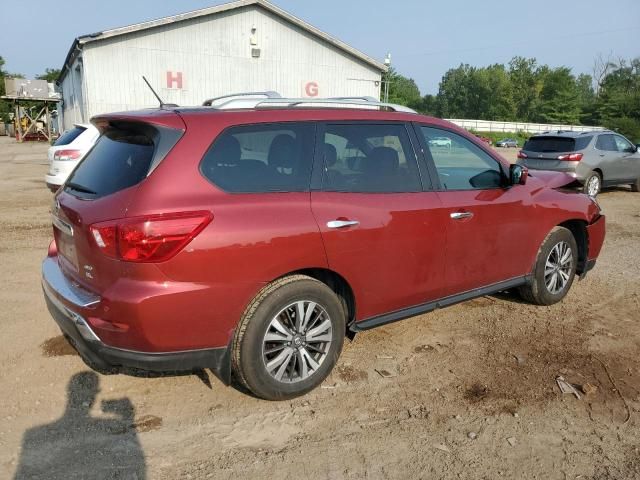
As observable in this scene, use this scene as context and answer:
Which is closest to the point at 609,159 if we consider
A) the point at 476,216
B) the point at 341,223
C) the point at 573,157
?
the point at 573,157

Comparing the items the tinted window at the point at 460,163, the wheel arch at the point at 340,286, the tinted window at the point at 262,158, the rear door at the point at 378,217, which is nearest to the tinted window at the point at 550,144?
the tinted window at the point at 460,163

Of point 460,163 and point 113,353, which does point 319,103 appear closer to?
point 460,163

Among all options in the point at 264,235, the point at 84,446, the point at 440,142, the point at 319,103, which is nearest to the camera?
the point at 84,446

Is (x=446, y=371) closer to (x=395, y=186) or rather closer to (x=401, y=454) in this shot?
(x=401, y=454)

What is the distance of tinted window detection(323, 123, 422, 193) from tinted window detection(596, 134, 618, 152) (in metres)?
10.3

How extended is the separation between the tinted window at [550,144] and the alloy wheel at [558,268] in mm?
7941

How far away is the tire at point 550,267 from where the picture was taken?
4.74 meters

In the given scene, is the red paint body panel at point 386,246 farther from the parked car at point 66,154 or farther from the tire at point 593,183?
the tire at point 593,183

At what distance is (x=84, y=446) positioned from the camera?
9.36 feet

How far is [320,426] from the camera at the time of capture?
10.2 ft

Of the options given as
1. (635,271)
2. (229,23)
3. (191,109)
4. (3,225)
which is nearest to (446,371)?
(191,109)

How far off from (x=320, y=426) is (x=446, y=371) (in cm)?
114

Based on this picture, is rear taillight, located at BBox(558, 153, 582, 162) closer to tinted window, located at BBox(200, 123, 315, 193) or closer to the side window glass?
the side window glass

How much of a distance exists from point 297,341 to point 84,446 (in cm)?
130
